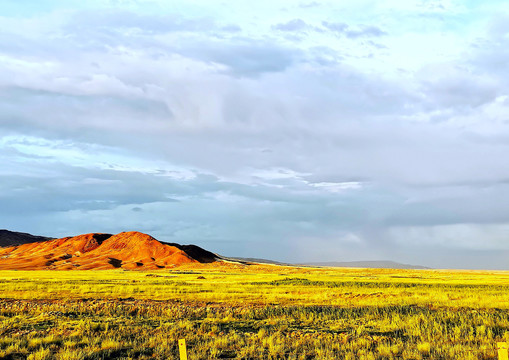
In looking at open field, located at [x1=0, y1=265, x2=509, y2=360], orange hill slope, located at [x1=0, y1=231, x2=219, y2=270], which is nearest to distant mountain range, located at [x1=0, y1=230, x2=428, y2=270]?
orange hill slope, located at [x1=0, y1=231, x2=219, y2=270]

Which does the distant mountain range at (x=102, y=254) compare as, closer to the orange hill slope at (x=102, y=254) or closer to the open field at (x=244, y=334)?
the orange hill slope at (x=102, y=254)

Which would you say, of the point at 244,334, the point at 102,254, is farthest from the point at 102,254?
the point at 244,334

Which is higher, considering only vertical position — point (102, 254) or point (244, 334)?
point (244, 334)

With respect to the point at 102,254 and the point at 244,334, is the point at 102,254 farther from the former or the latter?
the point at 244,334

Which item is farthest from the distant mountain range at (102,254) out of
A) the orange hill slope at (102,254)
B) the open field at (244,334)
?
the open field at (244,334)

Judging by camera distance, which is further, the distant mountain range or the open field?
the distant mountain range

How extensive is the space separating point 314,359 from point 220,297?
2308 centimetres

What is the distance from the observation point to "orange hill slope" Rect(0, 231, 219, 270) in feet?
415

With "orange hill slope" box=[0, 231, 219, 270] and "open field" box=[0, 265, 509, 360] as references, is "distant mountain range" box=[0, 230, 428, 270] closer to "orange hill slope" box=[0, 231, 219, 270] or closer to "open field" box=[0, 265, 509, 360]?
"orange hill slope" box=[0, 231, 219, 270]

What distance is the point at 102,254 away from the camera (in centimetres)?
14550

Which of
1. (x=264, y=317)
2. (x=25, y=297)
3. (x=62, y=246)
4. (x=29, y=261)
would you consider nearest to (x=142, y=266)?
(x=29, y=261)

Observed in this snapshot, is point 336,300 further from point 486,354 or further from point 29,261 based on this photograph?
point 29,261

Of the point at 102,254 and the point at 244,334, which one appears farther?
the point at 102,254

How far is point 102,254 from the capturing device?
477 ft
